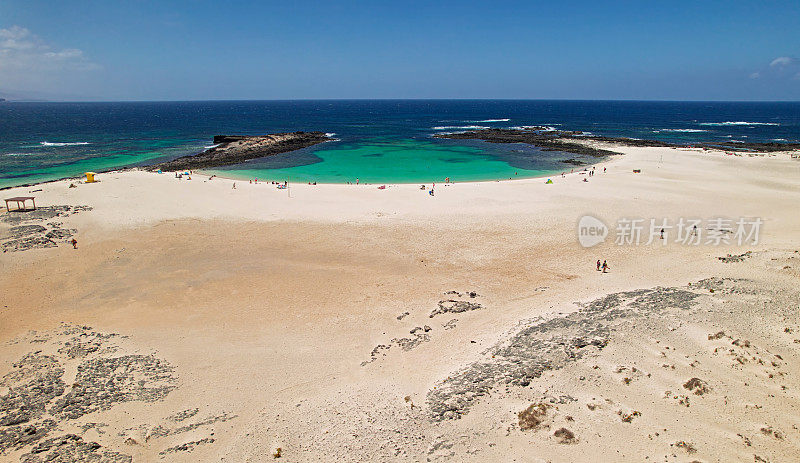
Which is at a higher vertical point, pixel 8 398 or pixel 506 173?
pixel 506 173

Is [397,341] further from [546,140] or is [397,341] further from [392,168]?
[546,140]

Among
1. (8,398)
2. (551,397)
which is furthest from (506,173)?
(8,398)

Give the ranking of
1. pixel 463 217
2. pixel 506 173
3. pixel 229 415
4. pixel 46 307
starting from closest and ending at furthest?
1. pixel 229 415
2. pixel 46 307
3. pixel 463 217
4. pixel 506 173

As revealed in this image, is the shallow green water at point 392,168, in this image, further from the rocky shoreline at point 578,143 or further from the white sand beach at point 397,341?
the white sand beach at point 397,341

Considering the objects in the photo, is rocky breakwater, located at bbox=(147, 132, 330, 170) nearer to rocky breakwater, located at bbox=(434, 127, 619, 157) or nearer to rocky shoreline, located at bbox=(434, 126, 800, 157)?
rocky shoreline, located at bbox=(434, 126, 800, 157)

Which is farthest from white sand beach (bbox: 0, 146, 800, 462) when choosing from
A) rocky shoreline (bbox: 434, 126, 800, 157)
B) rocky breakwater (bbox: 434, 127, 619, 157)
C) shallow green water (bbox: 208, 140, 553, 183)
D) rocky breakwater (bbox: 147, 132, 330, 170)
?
rocky shoreline (bbox: 434, 126, 800, 157)

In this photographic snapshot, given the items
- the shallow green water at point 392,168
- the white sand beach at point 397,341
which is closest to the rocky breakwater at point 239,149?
the shallow green water at point 392,168

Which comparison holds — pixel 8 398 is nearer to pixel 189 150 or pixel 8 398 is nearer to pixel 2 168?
pixel 2 168

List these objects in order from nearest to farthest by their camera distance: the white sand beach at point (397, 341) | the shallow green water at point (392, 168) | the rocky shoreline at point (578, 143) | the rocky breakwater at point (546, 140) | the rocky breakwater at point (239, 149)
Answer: the white sand beach at point (397, 341) → the shallow green water at point (392, 168) → the rocky breakwater at point (239, 149) → the rocky shoreline at point (578, 143) → the rocky breakwater at point (546, 140)
